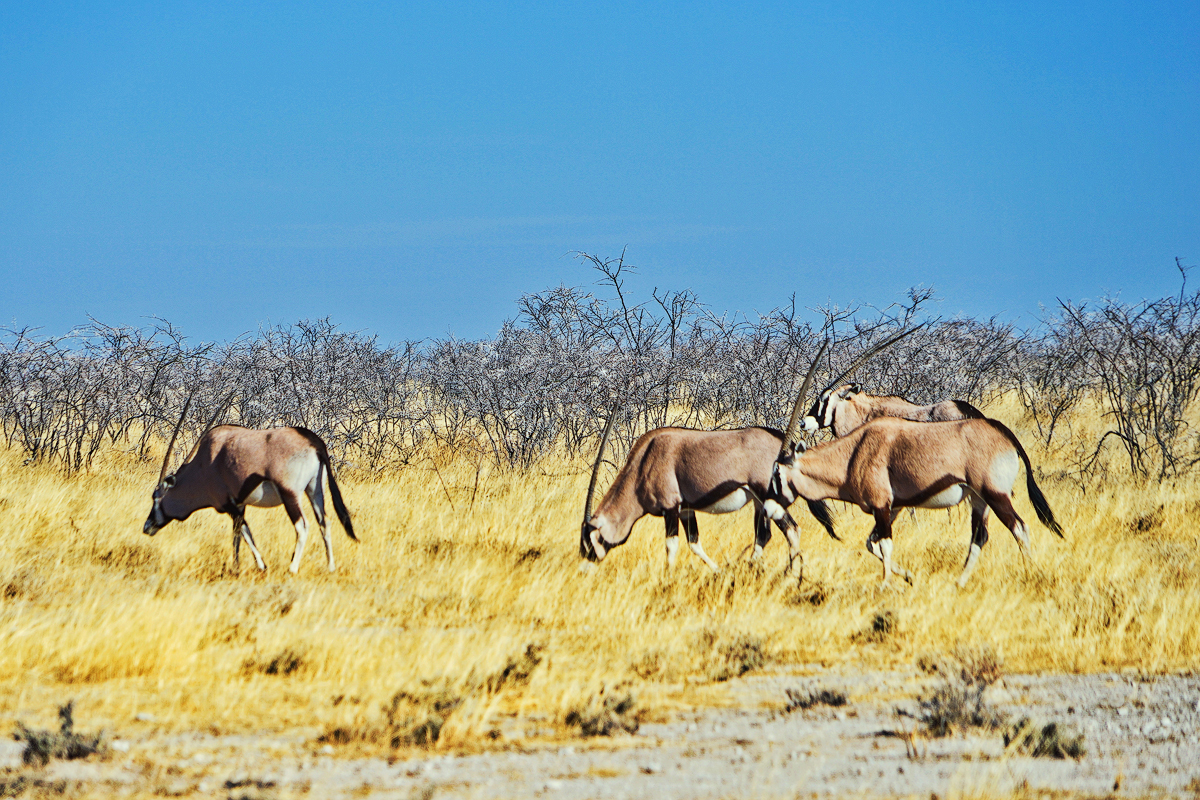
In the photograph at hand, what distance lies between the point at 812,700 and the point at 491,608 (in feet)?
9.63

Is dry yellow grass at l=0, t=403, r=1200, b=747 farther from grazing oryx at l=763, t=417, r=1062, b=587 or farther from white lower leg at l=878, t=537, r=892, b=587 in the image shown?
grazing oryx at l=763, t=417, r=1062, b=587

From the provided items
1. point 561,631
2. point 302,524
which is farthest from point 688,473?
point 302,524

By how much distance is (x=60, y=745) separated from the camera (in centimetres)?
455

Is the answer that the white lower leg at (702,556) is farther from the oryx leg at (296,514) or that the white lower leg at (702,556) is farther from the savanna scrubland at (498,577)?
the oryx leg at (296,514)

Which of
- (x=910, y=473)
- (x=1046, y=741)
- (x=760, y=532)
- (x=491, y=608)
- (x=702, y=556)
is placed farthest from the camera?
(x=760, y=532)

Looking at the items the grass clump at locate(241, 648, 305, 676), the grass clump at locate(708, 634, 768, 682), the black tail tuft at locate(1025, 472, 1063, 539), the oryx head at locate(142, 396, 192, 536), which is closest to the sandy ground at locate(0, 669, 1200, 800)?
the grass clump at locate(708, 634, 768, 682)

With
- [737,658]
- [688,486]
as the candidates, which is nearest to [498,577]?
[688,486]

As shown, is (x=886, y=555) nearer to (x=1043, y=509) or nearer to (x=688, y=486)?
(x=1043, y=509)

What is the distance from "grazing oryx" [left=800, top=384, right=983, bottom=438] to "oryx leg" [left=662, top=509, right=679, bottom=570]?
5.10 ft

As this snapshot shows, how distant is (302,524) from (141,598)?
6.24 ft

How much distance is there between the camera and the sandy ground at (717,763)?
4.24 meters

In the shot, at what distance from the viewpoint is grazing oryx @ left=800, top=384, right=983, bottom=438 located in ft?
32.3

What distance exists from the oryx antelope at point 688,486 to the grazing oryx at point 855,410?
1048mm

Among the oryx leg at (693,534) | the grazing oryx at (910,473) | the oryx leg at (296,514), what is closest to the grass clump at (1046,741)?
the grazing oryx at (910,473)
